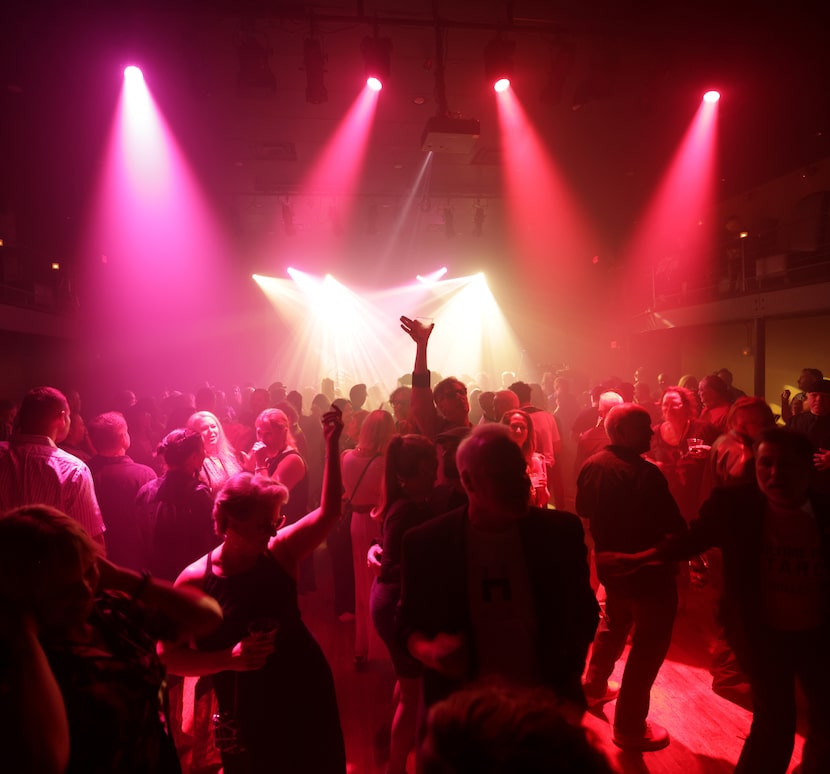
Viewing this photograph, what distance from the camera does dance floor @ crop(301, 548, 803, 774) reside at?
2.63 meters

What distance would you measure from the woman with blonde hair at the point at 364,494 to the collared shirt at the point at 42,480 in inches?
57.8

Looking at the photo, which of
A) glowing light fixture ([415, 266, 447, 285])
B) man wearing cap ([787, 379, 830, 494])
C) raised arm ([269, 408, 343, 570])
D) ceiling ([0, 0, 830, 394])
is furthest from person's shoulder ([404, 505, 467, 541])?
glowing light fixture ([415, 266, 447, 285])

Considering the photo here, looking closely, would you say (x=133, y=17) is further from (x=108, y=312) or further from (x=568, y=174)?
(x=108, y=312)

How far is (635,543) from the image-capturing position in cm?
264

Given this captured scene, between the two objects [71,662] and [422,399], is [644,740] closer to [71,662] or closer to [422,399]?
[422,399]

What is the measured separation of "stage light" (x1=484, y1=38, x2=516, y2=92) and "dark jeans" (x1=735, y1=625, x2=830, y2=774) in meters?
5.44

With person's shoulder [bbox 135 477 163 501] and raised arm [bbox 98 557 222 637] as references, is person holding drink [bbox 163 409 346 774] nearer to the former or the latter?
raised arm [bbox 98 557 222 637]

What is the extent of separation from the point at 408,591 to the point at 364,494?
171cm

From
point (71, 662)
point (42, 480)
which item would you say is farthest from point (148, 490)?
point (71, 662)

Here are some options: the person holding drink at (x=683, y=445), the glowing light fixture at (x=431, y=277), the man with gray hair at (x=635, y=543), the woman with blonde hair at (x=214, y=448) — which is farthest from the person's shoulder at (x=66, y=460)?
the glowing light fixture at (x=431, y=277)

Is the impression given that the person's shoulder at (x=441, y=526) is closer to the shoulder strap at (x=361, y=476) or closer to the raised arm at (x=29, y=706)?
the raised arm at (x=29, y=706)

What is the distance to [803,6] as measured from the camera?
5.26 metres

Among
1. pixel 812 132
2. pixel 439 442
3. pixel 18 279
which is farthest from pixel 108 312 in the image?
pixel 812 132

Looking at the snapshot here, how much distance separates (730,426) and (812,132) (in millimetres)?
8196
